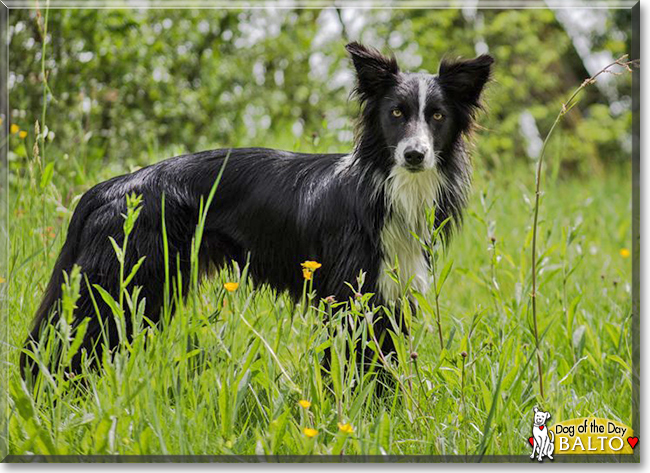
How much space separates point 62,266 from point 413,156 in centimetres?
147

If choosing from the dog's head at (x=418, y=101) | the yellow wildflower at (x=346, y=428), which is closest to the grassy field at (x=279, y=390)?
the yellow wildflower at (x=346, y=428)

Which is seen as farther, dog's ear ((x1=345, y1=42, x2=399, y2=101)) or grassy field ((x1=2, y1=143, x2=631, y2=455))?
dog's ear ((x1=345, y1=42, x2=399, y2=101))

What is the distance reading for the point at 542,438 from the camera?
2.38m

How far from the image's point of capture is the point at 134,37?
16.3ft

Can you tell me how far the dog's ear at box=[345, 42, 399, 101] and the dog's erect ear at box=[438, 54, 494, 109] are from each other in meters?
0.20

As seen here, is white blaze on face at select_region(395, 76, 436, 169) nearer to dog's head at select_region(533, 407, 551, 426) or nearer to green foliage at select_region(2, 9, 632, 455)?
green foliage at select_region(2, 9, 632, 455)

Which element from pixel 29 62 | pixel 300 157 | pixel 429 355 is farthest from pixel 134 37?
pixel 429 355

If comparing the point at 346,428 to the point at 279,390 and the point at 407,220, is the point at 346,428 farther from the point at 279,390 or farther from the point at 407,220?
the point at 407,220

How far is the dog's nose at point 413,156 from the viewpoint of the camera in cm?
274

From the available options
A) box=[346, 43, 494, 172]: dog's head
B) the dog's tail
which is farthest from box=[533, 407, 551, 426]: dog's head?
the dog's tail

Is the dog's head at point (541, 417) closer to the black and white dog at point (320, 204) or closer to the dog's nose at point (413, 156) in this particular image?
the black and white dog at point (320, 204)

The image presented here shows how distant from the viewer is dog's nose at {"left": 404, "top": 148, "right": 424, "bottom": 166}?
2740 mm

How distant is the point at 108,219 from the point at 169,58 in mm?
2789

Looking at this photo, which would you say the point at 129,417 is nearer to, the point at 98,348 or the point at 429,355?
the point at 98,348
